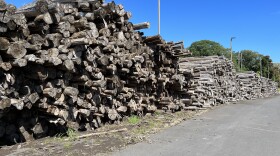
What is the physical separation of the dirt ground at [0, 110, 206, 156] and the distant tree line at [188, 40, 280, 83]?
55.2 m

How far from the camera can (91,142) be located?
662cm

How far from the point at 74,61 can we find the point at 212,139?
12.5ft

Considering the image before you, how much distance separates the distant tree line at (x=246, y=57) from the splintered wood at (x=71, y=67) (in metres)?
53.4

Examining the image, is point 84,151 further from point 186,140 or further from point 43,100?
point 186,140

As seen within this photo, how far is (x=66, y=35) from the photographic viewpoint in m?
6.83

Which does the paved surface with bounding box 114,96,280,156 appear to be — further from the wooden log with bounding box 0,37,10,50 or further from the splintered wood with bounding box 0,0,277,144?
the wooden log with bounding box 0,37,10,50

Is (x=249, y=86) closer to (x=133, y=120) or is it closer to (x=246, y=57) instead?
(x=133, y=120)

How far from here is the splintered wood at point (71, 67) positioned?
5867 mm

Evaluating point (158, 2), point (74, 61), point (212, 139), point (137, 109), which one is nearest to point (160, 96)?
point (137, 109)

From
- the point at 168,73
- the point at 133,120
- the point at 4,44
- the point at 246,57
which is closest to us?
the point at 4,44

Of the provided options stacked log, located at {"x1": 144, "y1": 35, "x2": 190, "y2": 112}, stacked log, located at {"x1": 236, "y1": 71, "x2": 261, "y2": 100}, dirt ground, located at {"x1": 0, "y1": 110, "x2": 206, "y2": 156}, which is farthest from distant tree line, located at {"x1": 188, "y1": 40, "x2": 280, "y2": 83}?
dirt ground, located at {"x1": 0, "y1": 110, "x2": 206, "y2": 156}

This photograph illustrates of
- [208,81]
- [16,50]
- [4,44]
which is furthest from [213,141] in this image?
[208,81]

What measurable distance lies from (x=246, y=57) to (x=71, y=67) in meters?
78.3

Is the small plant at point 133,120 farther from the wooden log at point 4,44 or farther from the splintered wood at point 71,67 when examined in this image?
the wooden log at point 4,44
